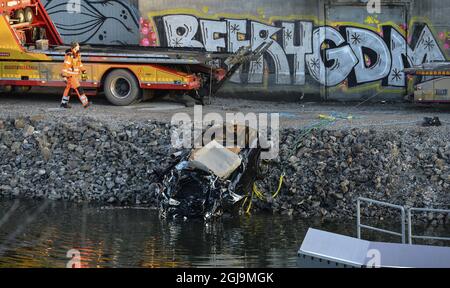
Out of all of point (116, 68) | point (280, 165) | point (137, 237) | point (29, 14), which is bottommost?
point (137, 237)

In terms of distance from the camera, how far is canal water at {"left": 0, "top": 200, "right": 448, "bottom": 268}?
12.7 metres

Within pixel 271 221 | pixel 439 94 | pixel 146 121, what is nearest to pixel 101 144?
pixel 146 121

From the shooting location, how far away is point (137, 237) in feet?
46.1

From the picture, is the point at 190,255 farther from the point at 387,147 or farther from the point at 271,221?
the point at 387,147

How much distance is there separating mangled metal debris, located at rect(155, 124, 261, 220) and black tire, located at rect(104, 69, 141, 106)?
5.39 m

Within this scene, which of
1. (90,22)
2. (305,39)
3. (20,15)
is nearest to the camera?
(20,15)

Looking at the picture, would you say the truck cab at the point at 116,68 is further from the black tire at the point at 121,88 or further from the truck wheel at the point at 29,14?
the truck wheel at the point at 29,14

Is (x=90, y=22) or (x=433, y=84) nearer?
(x=433, y=84)

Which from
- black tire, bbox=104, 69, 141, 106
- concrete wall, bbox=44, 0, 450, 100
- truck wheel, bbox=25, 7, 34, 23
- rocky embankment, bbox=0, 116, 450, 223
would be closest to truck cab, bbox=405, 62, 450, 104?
rocky embankment, bbox=0, 116, 450, 223

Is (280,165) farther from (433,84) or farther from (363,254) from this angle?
(363,254)

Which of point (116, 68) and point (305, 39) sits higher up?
point (305, 39)

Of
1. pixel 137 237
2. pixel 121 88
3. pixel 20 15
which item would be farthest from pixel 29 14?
pixel 137 237

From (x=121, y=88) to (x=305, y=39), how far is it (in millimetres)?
5787

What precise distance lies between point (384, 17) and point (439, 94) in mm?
4369
